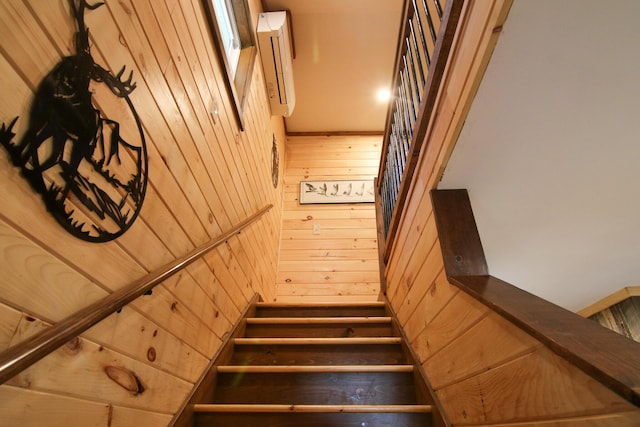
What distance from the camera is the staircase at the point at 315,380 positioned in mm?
1297

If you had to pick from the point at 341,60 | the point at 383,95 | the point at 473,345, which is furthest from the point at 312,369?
the point at 383,95

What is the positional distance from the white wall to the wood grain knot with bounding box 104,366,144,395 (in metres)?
1.30

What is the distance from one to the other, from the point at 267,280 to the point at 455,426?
222 cm

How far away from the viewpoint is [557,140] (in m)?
0.93

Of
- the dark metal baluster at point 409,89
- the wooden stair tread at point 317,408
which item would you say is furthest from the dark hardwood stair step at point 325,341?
the dark metal baluster at point 409,89

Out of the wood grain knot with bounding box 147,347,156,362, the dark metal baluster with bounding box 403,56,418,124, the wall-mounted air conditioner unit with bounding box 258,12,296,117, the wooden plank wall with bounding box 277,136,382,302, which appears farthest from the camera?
the wooden plank wall with bounding box 277,136,382,302

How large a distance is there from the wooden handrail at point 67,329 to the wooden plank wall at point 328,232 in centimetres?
263

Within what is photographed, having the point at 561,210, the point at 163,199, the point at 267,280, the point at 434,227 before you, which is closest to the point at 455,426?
the point at 434,227

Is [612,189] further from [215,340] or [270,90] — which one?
[270,90]

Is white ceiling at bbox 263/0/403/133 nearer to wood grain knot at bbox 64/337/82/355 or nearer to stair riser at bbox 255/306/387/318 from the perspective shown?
stair riser at bbox 255/306/387/318

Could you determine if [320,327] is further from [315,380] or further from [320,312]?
[315,380]

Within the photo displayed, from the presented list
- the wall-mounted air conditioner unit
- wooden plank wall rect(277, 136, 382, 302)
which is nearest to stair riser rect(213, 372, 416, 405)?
wooden plank wall rect(277, 136, 382, 302)

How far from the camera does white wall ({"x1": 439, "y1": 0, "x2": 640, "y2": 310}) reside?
65 cm

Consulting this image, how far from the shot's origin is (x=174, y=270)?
A: 3.42ft
